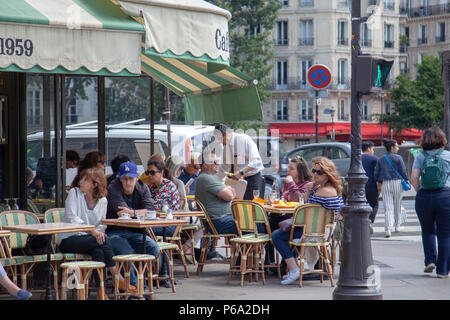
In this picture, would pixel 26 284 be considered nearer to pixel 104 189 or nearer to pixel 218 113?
pixel 104 189

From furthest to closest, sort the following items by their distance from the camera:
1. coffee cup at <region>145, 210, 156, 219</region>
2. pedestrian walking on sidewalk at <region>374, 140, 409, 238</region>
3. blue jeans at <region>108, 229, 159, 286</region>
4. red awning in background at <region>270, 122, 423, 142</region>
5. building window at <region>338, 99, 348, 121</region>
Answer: building window at <region>338, 99, 348, 121</region> → red awning in background at <region>270, 122, 423, 142</region> → pedestrian walking on sidewalk at <region>374, 140, 409, 238</region> → coffee cup at <region>145, 210, 156, 219</region> → blue jeans at <region>108, 229, 159, 286</region>

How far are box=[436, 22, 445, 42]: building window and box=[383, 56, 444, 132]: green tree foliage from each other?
11.9m

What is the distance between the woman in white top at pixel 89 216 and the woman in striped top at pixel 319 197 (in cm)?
218

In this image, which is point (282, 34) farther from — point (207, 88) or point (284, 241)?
point (284, 241)

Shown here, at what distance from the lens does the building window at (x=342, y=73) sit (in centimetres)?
6272

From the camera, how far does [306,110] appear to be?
6319 cm

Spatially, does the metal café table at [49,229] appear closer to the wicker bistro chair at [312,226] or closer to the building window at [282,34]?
the wicker bistro chair at [312,226]

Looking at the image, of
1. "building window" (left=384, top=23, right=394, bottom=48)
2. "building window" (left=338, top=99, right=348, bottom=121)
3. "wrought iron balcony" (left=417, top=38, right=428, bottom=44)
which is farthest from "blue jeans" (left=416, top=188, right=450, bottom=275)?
"wrought iron balcony" (left=417, top=38, right=428, bottom=44)

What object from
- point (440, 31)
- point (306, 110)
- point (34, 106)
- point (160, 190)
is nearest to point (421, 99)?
point (306, 110)

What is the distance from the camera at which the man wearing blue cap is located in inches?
326

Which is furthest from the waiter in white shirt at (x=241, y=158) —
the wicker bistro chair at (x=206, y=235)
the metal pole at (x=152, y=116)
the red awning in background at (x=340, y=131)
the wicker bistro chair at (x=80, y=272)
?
the red awning in background at (x=340, y=131)

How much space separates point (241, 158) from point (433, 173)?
353cm

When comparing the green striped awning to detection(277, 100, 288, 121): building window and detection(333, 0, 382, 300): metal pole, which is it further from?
detection(277, 100, 288, 121): building window
